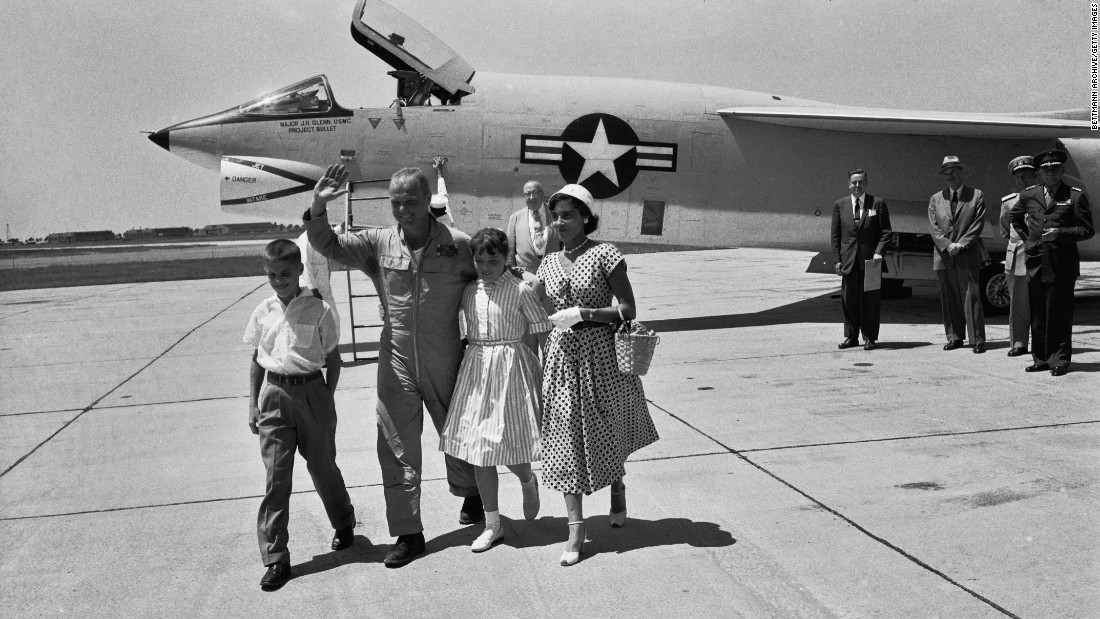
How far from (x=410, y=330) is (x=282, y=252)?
2.29ft

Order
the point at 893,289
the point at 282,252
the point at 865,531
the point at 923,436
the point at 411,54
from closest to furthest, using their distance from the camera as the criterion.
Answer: the point at 282,252 → the point at 865,531 → the point at 923,436 → the point at 411,54 → the point at 893,289

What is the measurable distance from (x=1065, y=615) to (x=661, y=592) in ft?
4.97

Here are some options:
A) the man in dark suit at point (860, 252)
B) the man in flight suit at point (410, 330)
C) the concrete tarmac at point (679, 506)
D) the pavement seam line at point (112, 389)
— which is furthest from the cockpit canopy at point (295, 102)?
the man in flight suit at point (410, 330)

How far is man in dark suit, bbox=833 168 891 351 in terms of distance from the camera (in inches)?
372

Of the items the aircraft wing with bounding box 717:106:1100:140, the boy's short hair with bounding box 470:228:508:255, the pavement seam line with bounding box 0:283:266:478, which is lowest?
the pavement seam line with bounding box 0:283:266:478

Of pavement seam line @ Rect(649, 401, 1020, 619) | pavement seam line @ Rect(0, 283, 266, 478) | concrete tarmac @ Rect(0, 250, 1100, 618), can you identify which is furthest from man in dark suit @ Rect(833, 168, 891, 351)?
pavement seam line @ Rect(0, 283, 266, 478)

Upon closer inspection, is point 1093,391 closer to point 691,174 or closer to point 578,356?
point 578,356

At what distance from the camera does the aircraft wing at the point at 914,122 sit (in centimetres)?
1123

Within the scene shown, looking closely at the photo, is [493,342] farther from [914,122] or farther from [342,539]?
[914,122]

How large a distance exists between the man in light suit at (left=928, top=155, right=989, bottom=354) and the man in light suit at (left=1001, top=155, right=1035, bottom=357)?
336 mm

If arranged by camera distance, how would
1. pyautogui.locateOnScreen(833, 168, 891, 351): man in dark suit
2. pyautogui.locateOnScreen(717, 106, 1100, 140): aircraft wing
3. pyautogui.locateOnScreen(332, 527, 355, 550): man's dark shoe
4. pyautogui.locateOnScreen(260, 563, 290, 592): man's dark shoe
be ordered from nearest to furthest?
pyautogui.locateOnScreen(260, 563, 290, 592): man's dark shoe → pyautogui.locateOnScreen(332, 527, 355, 550): man's dark shoe → pyautogui.locateOnScreen(833, 168, 891, 351): man in dark suit → pyautogui.locateOnScreen(717, 106, 1100, 140): aircraft wing

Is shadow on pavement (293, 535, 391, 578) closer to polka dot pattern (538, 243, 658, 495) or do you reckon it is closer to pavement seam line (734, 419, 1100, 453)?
polka dot pattern (538, 243, 658, 495)

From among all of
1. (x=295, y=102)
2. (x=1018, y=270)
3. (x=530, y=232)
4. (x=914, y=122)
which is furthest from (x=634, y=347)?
(x=914, y=122)

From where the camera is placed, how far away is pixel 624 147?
1136 cm
